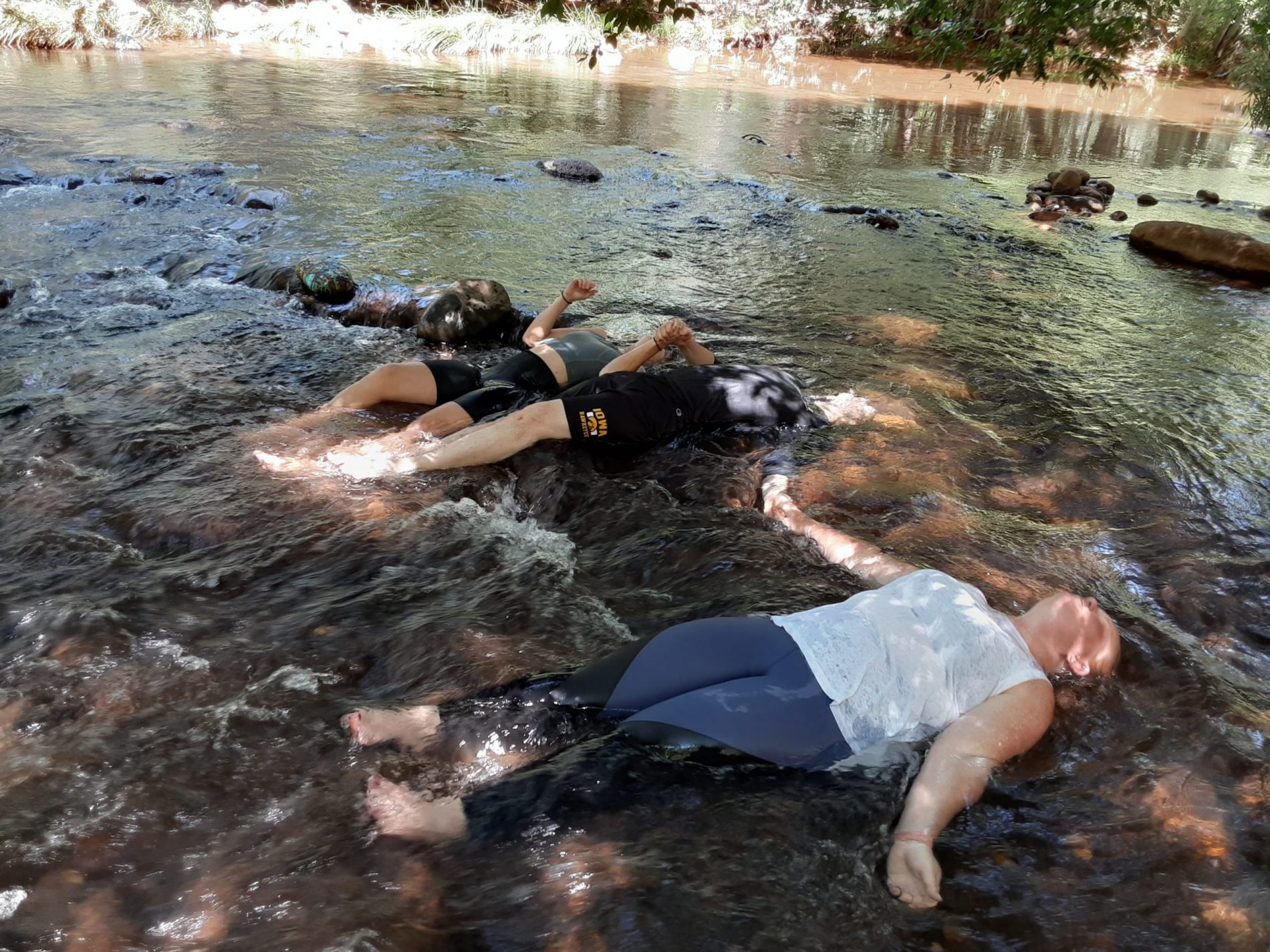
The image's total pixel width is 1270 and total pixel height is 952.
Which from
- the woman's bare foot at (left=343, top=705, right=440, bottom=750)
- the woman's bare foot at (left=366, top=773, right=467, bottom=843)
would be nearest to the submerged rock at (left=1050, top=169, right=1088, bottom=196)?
the woman's bare foot at (left=343, top=705, right=440, bottom=750)

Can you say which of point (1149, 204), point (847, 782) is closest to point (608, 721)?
point (847, 782)

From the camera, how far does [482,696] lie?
2.83m

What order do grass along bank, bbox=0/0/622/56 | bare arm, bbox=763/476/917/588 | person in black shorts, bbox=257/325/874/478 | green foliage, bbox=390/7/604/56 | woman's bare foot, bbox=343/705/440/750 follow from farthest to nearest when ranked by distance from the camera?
green foliage, bbox=390/7/604/56 → grass along bank, bbox=0/0/622/56 → person in black shorts, bbox=257/325/874/478 → bare arm, bbox=763/476/917/588 → woman's bare foot, bbox=343/705/440/750

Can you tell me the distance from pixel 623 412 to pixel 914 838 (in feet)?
9.42

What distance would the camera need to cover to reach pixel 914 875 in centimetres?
228

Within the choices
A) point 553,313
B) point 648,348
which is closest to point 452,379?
point 553,313

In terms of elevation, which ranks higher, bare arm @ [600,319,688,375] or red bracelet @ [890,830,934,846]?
bare arm @ [600,319,688,375]

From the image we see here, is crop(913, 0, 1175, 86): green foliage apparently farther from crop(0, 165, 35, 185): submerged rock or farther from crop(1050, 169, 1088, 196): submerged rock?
crop(0, 165, 35, 185): submerged rock

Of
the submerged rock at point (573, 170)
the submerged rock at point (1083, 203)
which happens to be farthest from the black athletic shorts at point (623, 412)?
the submerged rock at point (1083, 203)

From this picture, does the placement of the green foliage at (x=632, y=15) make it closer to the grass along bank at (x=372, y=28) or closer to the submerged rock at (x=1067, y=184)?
the submerged rock at (x=1067, y=184)

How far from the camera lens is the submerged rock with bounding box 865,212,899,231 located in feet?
33.8

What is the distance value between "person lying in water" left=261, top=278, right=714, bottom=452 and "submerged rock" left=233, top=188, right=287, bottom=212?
5.32 meters

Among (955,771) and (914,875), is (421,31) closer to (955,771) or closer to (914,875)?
(955,771)

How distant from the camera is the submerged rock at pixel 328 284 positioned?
691 centimetres
